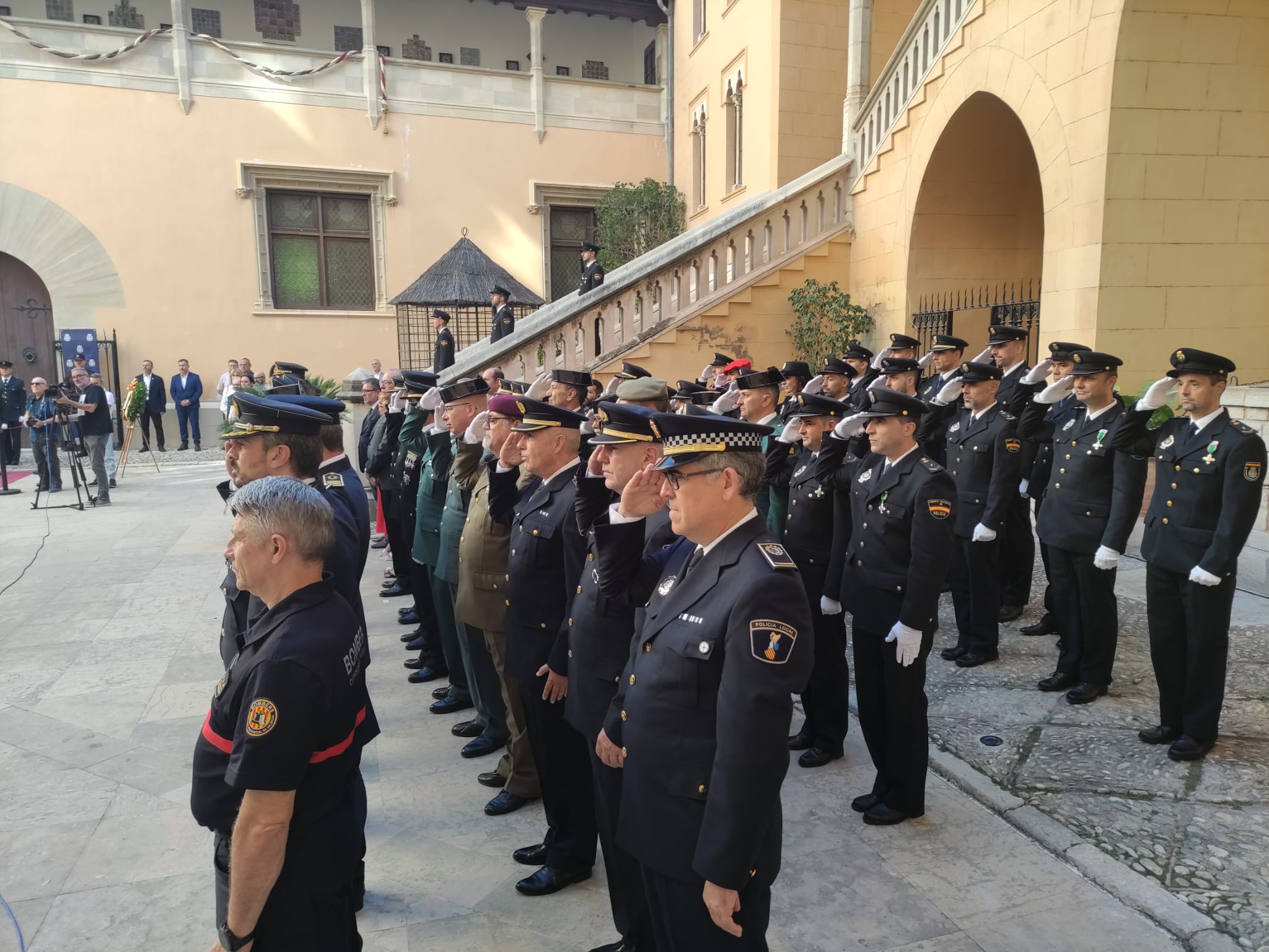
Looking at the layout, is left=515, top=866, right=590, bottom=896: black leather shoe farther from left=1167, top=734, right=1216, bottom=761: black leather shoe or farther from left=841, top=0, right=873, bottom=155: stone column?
left=841, top=0, right=873, bottom=155: stone column

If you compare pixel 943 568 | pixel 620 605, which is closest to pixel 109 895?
pixel 620 605

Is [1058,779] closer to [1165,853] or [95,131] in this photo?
[1165,853]

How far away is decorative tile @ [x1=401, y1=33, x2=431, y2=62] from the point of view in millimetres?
19609

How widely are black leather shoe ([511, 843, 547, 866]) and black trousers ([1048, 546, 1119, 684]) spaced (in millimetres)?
3344

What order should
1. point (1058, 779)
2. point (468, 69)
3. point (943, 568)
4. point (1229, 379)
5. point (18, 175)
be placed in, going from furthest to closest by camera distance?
point (468, 69) → point (18, 175) → point (1229, 379) → point (1058, 779) → point (943, 568)

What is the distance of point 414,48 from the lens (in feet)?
64.4

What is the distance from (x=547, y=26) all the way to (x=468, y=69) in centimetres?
293

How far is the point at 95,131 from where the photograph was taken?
54.9 ft

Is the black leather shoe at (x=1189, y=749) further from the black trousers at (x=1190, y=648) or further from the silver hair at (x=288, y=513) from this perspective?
the silver hair at (x=288, y=513)

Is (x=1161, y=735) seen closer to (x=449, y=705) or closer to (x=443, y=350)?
(x=449, y=705)

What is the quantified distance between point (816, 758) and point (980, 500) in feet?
8.40

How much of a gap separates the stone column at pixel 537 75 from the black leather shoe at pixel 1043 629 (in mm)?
17439

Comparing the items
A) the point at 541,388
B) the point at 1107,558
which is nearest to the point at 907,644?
the point at 1107,558

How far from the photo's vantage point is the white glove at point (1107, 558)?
4570 mm
